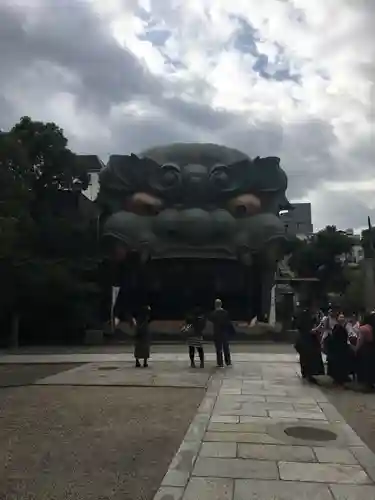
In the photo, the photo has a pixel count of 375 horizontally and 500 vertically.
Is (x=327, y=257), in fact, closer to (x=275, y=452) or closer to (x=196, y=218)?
(x=196, y=218)

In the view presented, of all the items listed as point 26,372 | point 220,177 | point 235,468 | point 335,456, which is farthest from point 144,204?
point 235,468

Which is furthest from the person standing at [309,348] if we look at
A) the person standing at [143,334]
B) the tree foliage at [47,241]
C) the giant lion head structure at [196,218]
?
the giant lion head structure at [196,218]

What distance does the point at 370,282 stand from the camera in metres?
21.7

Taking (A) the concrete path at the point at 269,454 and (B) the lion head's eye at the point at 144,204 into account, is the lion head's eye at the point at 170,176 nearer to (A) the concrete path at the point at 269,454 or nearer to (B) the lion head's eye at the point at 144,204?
(B) the lion head's eye at the point at 144,204

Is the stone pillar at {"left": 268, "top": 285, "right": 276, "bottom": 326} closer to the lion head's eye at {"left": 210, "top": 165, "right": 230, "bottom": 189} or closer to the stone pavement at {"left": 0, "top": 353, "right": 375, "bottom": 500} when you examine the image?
the lion head's eye at {"left": 210, "top": 165, "right": 230, "bottom": 189}

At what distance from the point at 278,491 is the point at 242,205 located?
30766 millimetres

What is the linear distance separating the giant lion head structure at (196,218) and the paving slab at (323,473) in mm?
28161

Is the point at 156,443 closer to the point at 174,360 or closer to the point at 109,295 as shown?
the point at 174,360

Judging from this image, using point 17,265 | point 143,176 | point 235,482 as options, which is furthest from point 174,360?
point 143,176

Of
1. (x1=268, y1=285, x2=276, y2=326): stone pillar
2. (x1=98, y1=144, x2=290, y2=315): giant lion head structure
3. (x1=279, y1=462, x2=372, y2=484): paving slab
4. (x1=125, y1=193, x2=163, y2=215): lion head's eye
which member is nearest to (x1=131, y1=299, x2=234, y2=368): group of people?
(x1=279, y1=462, x2=372, y2=484): paving slab

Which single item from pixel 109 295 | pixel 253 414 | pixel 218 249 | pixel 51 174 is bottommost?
pixel 253 414

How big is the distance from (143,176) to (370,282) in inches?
687

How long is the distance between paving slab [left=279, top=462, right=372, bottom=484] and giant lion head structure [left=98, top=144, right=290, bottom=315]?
2816 centimetres

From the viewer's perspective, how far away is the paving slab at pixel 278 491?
16.3 feet
